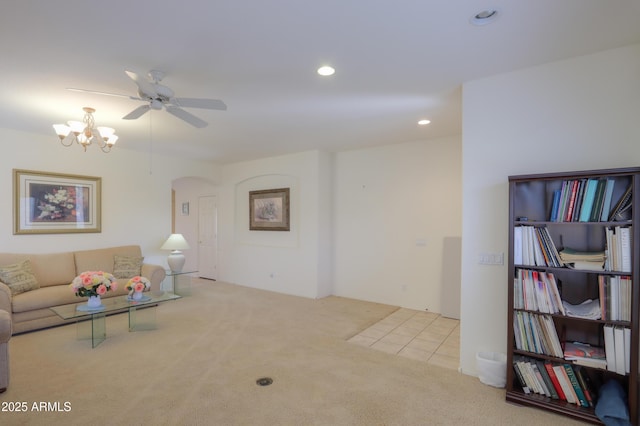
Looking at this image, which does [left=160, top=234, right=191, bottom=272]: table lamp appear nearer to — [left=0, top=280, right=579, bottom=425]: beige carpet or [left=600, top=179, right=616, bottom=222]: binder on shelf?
[left=0, top=280, right=579, bottom=425]: beige carpet

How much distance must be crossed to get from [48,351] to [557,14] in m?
5.33

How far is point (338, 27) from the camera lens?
2.10m

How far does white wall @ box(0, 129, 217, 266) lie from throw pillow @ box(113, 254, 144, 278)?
1.67ft

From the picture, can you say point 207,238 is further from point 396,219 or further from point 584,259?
point 584,259

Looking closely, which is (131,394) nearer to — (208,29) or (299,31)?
(208,29)

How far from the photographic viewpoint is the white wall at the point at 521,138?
2375 millimetres

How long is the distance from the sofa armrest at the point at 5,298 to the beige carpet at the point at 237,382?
0.41 meters

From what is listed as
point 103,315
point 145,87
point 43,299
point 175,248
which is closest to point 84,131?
point 145,87

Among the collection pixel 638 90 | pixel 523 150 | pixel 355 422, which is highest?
pixel 638 90

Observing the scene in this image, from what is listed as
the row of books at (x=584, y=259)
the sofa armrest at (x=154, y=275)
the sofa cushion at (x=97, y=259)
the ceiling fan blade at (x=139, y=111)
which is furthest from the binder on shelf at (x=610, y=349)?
the sofa cushion at (x=97, y=259)

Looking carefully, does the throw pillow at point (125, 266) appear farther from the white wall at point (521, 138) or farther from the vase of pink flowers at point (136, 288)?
the white wall at point (521, 138)

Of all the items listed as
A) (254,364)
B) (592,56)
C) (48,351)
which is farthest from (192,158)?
(592,56)

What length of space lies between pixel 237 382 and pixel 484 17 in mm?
3298

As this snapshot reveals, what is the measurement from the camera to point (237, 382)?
2.79m
